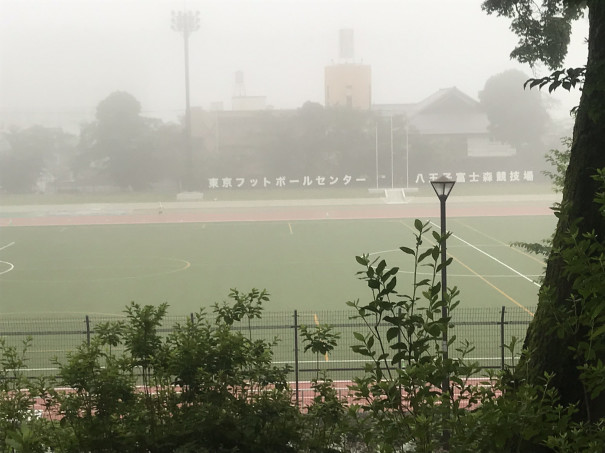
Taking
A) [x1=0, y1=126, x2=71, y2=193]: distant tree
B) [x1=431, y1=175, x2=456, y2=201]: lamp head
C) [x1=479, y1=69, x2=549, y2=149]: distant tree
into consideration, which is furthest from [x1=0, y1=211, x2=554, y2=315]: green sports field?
[x1=431, y1=175, x2=456, y2=201]: lamp head

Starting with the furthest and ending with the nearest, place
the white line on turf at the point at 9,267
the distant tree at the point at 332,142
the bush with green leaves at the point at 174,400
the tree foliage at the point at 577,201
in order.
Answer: the distant tree at the point at 332,142, the white line on turf at the point at 9,267, the tree foliage at the point at 577,201, the bush with green leaves at the point at 174,400

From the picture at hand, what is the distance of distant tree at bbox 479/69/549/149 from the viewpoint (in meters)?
51.8

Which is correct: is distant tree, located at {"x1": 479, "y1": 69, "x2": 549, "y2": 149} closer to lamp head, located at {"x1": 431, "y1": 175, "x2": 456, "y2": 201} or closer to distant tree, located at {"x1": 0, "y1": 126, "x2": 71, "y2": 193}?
distant tree, located at {"x1": 0, "y1": 126, "x2": 71, "y2": 193}

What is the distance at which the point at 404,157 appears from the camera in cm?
4997

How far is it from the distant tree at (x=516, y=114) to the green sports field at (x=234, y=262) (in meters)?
10.3

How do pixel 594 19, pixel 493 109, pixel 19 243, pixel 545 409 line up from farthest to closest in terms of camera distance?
pixel 493 109 → pixel 19 243 → pixel 594 19 → pixel 545 409

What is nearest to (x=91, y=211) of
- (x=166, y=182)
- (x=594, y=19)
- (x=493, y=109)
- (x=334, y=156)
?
(x=166, y=182)

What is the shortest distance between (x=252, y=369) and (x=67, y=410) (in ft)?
2.77

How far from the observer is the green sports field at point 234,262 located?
76.8 ft

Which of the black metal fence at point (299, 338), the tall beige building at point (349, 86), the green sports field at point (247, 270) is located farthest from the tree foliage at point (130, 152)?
the black metal fence at point (299, 338)

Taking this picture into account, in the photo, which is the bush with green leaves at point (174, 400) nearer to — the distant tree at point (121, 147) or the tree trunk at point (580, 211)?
the tree trunk at point (580, 211)

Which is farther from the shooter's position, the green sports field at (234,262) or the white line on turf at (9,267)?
the white line on turf at (9,267)

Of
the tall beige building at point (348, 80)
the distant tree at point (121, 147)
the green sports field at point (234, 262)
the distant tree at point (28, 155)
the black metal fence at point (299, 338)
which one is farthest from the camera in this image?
the tall beige building at point (348, 80)

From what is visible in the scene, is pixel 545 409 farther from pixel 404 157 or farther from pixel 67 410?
pixel 404 157
